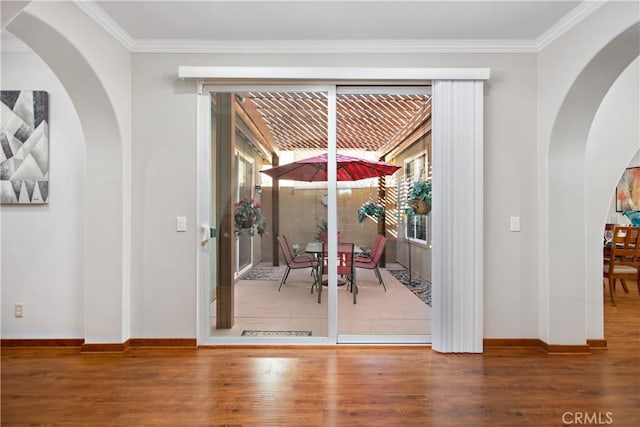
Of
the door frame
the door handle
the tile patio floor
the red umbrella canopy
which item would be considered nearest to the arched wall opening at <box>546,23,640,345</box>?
the door frame

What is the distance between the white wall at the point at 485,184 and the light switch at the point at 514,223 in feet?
0.12

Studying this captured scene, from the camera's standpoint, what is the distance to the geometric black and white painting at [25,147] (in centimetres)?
304

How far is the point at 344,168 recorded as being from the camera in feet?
10.5

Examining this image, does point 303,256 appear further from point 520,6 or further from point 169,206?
point 520,6

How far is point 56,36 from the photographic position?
2377mm

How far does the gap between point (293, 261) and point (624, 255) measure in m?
4.71

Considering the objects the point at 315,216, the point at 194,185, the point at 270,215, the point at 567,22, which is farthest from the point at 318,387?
the point at 567,22

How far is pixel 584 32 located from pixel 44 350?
5.07 m

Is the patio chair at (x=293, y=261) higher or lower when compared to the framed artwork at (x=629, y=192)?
lower

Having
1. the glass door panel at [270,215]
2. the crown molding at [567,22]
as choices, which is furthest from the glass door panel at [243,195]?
the crown molding at [567,22]

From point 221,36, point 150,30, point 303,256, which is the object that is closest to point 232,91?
point 221,36

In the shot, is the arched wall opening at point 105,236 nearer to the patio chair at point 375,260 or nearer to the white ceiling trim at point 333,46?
the white ceiling trim at point 333,46

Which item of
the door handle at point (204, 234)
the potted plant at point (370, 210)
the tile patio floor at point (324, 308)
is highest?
the potted plant at point (370, 210)

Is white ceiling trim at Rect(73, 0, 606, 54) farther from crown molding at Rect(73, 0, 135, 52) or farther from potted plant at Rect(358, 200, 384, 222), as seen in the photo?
potted plant at Rect(358, 200, 384, 222)
